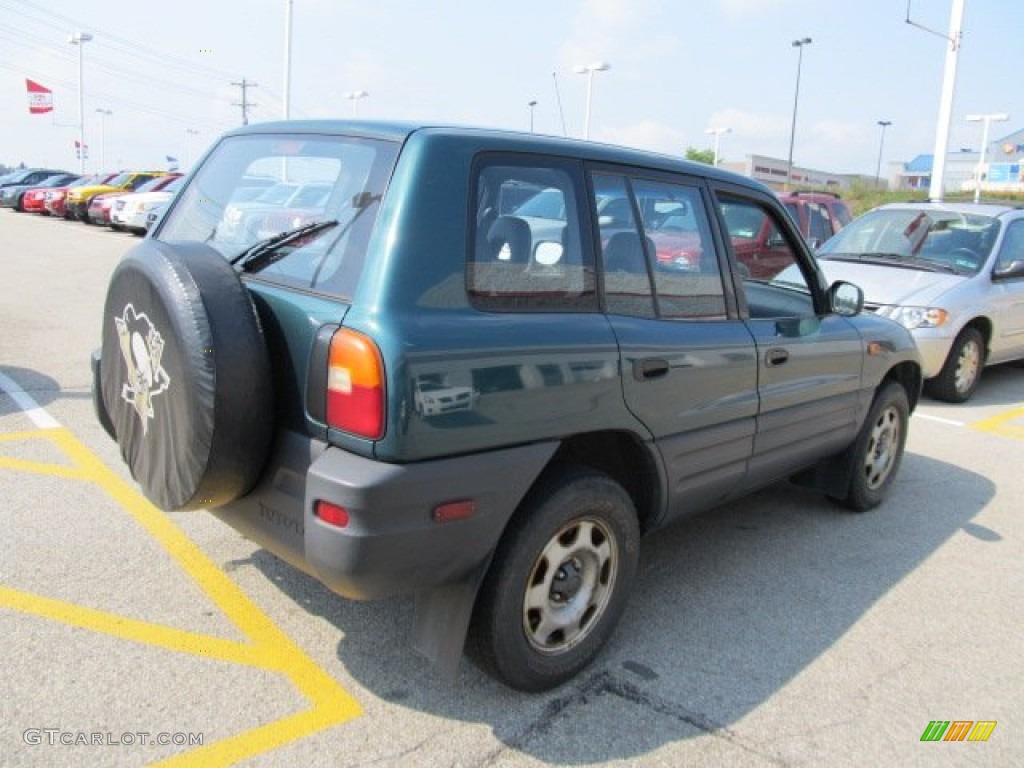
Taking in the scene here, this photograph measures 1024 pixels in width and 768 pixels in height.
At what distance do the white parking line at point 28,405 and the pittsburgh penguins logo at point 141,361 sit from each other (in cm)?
297

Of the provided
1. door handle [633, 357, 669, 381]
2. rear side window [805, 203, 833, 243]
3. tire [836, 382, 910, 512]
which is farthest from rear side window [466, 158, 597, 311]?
rear side window [805, 203, 833, 243]

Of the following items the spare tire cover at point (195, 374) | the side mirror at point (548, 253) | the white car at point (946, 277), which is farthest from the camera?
the white car at point (946, 277)

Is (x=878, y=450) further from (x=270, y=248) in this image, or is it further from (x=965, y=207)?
(x=965, y=207)

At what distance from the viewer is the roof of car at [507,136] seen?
8.64 feet

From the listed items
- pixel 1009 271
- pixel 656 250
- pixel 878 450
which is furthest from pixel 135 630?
pixel 1009 271

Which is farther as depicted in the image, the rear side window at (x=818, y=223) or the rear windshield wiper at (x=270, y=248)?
the rear side window at (x=818, y=223)

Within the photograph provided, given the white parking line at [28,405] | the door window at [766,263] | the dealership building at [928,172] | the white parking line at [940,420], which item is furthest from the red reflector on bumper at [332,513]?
the dealership building at [928,172]

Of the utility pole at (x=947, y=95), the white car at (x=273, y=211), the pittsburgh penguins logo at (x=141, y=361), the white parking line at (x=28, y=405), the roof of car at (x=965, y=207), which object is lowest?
the white parking line at (x=28, y=405)

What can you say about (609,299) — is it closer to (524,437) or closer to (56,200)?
(524,437)

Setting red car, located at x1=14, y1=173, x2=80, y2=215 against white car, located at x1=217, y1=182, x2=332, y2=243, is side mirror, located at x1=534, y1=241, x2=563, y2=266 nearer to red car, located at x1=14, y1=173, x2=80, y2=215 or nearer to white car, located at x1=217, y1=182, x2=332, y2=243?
white car, located at x1=217, y1=182, x2=332, y2=243

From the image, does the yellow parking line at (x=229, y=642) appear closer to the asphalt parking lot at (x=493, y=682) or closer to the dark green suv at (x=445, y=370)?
the asphalt parking lot at (x=493, y=682)

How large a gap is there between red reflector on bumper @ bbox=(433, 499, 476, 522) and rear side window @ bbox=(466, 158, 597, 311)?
0.59 meters

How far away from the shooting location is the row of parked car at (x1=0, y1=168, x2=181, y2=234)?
66.8 ft

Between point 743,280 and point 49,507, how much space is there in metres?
3.48
